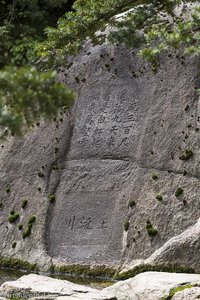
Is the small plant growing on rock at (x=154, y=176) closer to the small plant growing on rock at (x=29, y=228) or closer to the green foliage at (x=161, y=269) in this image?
the green foliage at (x=161, y=269)

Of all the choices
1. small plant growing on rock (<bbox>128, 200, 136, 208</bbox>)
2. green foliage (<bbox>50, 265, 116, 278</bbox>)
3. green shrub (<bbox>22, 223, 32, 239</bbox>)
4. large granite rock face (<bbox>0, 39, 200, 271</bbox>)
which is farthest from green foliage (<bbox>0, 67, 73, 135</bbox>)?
green shrub (<bbox>22, 223, 32, 239</bbox>)

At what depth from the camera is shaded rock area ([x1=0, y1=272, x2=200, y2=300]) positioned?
10.9 m

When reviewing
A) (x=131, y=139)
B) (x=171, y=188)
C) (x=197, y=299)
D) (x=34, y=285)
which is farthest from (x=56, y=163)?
(x=197, y=299)

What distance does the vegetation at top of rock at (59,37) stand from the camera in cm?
734

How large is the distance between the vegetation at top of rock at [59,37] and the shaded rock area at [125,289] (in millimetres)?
2942

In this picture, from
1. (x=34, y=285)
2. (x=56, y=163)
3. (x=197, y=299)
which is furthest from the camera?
(x=56, y=163)

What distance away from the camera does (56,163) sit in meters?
18.1

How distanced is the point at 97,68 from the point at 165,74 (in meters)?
2.37

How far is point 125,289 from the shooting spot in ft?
37.9

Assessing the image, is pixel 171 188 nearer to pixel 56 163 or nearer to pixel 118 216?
pixel 118 216

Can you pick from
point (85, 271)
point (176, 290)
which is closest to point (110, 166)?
point (85, 271)

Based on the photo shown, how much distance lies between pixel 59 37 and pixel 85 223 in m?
4.72

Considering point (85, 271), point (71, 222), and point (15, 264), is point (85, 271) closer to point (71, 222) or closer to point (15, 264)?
point (71, 222)

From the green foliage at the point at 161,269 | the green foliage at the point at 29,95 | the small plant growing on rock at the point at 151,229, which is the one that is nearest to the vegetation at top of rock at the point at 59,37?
the green foliage at the point at 29,95
